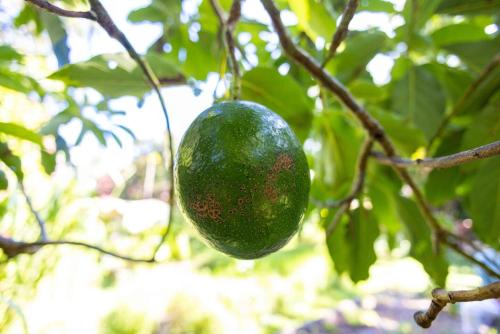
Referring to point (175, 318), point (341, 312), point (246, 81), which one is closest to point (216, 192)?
point (246, 81)

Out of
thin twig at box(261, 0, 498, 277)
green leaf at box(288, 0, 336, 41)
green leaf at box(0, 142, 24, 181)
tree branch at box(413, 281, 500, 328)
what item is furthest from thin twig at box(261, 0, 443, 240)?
green leaf at box(0, 142, 24, 181)

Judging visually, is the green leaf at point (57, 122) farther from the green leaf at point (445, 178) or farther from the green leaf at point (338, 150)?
the green leaf at point (445, 178)

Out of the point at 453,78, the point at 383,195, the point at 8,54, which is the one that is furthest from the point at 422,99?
the point at 8,54

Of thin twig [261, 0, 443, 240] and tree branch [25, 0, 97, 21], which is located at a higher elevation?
tree branch [25, 0, 97, 21]

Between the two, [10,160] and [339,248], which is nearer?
[10,160]

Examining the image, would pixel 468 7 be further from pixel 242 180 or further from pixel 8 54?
pixel 8 54

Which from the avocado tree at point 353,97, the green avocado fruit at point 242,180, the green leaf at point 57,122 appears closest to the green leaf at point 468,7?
the avocado tree at point 353,97

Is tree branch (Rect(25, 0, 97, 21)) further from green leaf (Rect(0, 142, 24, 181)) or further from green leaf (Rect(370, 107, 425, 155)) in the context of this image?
green leaf (Rect(370, 107, 425, 155))
